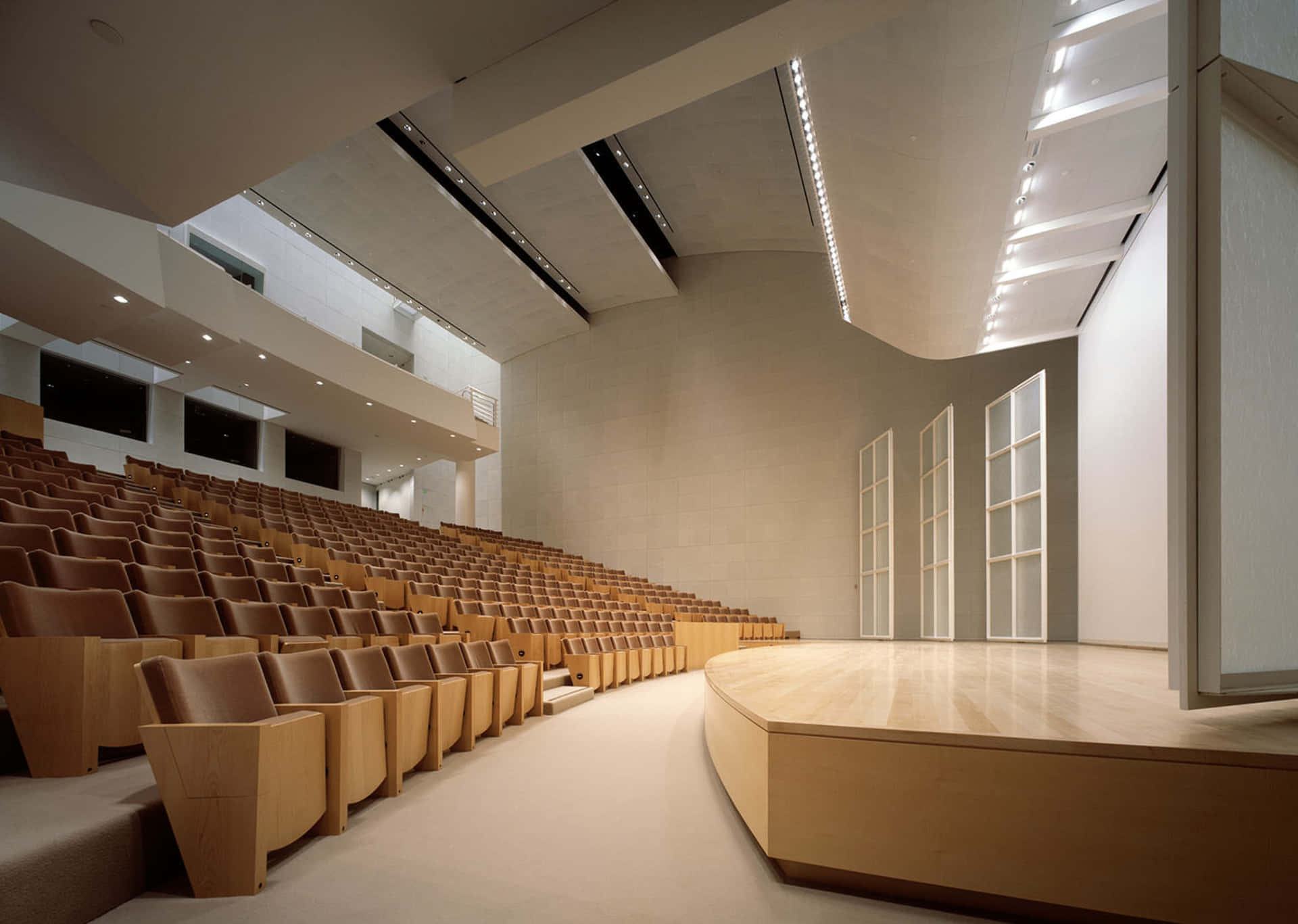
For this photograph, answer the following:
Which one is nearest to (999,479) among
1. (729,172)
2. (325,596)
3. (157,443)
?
(729,172)

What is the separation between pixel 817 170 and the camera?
3.80m

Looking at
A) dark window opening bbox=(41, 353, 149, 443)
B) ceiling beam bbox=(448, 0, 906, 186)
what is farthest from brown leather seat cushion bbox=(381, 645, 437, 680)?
dark window opening bbox=(41, 353, 149, 443)

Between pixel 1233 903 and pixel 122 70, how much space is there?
2.84m

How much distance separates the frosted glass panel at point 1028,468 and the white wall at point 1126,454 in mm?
288

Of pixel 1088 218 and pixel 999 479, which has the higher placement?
pixel 1088 218

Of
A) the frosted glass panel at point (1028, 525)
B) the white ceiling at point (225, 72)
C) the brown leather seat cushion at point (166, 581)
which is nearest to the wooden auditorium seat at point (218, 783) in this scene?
the brown leather seat cushion at point (166, 581)

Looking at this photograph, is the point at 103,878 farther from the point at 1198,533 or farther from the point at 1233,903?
the point at 1198,533

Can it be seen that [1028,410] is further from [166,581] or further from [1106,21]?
[166,581]

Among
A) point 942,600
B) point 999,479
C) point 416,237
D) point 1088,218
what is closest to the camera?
point 1088,218

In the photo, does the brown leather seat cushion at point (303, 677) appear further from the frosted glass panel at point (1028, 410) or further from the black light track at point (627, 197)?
the black light track at point (627, 197)

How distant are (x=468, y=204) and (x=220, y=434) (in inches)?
109

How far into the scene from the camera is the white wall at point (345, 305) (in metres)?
6.16

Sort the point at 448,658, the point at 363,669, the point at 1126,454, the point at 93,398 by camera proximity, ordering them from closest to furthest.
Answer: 1. the point at 363,669
2. the point at 448,658
3. the point at 1126,454
4. the point at 93,398

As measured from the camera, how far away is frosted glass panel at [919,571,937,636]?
4996 mm
